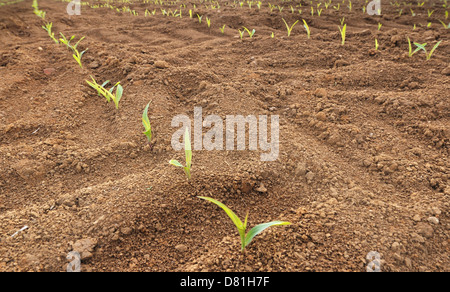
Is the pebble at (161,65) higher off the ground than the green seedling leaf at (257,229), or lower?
higher

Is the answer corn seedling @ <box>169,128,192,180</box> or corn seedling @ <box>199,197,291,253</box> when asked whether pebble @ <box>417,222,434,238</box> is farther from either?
corn seedling @ <box>169,128,192,180</box>

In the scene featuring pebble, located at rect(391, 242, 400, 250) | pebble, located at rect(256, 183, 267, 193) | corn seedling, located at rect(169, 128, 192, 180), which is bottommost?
pebble, located at rect(391, 242, 400, 250)

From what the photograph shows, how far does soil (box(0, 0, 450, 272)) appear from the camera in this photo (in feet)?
4.01

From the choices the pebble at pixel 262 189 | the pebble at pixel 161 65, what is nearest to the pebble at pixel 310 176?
the pebble at pixel 262 189

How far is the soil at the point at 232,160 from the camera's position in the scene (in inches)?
48.2

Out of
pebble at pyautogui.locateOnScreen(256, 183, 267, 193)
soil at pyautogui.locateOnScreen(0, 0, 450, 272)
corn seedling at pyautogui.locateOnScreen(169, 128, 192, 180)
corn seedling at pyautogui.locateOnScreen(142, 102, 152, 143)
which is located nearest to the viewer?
soil at pyautogui.locateOnScreen(0, 0, 450, 272)

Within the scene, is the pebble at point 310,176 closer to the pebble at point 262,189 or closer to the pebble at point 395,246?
the pebble at point 262,189

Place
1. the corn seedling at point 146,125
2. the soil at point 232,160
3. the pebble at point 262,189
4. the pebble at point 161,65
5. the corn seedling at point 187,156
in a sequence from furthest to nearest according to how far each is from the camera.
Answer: the pebble at point 161,65 → the corn seedling at point 146,125 → the pebble at point 262,189 → the corn seedling at point 187,156 → the soil at point 232,160

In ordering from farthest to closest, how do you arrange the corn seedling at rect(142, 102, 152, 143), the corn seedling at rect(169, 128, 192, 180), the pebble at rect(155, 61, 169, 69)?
the pebble at rect(155, 61, 169, 69), the corn seedling at rect(142, 102, 152, 143), the corn seedling at rect(169, 128, 192, 180)

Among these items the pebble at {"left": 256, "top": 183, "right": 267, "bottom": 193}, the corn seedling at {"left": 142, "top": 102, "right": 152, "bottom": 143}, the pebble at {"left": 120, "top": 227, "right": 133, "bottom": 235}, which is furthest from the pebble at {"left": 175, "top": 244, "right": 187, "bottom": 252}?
the corn seedling at {"left": 142, "top": 102, "right": 152, "bottom": 143}

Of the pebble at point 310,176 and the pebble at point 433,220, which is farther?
the pebble at point 310,176

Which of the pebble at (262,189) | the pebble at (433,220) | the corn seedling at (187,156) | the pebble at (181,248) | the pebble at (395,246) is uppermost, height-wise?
the corn seedling at (187,156)

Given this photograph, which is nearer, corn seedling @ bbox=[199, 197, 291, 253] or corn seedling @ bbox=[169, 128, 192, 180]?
corn seedling @ bbox=[199, 197, 291, 253]

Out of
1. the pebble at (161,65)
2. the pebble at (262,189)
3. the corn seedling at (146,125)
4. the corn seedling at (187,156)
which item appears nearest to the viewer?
the corn seedling at (187,156)
